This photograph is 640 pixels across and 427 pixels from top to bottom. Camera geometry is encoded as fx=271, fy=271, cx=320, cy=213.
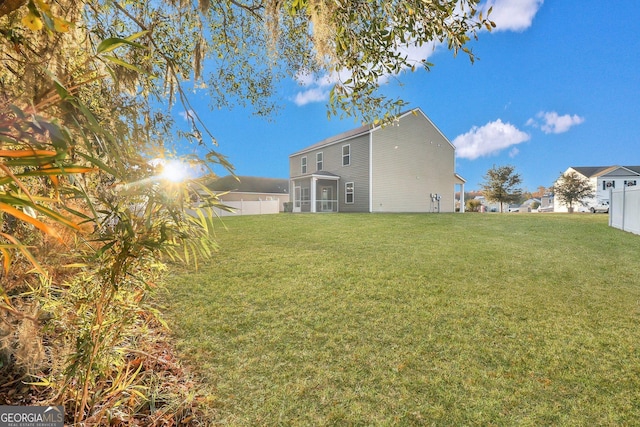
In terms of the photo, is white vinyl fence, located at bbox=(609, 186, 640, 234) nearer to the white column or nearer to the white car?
the white column

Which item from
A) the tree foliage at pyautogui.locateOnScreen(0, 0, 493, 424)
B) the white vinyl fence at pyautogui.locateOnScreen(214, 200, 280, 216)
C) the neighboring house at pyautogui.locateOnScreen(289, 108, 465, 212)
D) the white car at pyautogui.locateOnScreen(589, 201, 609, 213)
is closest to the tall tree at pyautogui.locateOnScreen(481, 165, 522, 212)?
the white car at pyautogui.locateOnScreen(589, 201, 609, 213)

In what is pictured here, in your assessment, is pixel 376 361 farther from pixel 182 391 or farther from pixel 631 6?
pixel 631 6

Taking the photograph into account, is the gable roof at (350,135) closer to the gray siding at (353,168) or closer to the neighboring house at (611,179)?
the gray siding at (353,168)

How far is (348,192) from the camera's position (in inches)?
706

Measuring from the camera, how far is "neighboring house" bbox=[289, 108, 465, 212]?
650 inches

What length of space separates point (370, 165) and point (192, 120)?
48.5 feet

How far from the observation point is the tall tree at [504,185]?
2681 cm

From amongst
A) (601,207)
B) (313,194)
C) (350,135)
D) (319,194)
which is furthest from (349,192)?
(601,207)

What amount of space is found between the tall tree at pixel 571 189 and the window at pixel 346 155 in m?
24.7

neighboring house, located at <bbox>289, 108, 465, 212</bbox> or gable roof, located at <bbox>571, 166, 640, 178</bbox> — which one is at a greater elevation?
gable roof, located at <bbox>571, 166, 640, 178</bbox>

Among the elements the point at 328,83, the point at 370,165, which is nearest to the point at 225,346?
the point at 328,83

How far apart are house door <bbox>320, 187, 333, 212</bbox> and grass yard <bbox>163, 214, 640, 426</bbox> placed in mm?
14144

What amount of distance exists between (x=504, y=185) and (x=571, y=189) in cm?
667

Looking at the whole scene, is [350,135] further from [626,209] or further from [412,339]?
[412,339]
